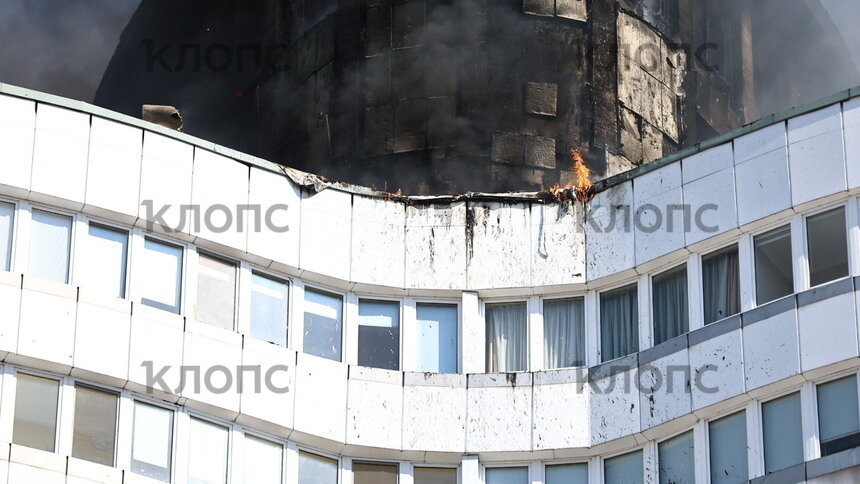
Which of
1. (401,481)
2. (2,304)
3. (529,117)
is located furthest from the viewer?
(529,117)

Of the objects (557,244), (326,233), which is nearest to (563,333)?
(557,244)

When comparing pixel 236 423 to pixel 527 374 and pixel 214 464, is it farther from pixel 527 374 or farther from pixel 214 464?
pixel 527 374

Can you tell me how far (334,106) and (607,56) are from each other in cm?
582

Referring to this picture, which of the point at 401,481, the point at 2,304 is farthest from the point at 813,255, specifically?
the point at 2,304

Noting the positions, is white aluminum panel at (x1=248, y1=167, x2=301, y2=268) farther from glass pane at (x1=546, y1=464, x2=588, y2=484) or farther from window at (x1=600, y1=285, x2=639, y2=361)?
glass pane at (x1=546, y1=464, x2=588, y2=484)

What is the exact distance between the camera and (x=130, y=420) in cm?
3356

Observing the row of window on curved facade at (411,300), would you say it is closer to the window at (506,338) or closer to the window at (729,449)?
the window at (506,338)

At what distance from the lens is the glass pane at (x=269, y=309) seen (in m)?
35.7

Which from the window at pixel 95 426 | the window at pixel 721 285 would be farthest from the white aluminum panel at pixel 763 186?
the window at pixel 95 426

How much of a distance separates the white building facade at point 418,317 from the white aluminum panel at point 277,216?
4 cm

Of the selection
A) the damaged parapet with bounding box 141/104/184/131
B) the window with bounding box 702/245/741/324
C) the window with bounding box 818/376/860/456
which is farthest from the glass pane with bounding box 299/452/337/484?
the window with bounding box 818/376/860/456

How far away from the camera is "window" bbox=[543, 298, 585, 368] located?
A: 3672 cm

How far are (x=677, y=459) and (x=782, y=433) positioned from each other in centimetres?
223

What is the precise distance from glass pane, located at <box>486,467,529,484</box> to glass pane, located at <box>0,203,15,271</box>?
29.5ft
